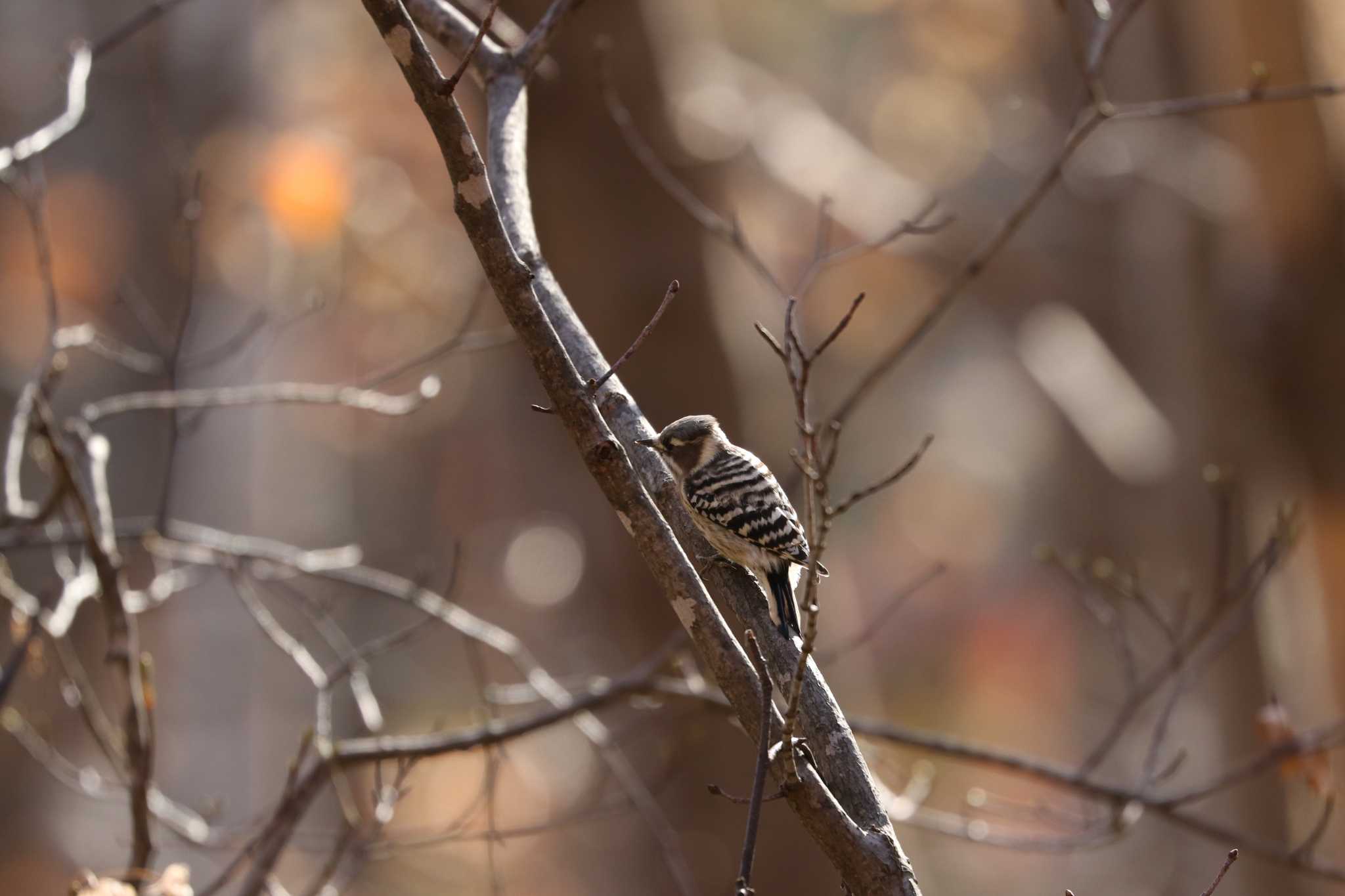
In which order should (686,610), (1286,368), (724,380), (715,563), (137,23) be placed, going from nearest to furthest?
(686,610) < (715,563) < (137,23) < (724,380) < (1286,368)

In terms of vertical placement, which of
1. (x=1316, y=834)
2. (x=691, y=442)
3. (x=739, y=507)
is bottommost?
(x=1316, y=834)

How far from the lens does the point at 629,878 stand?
261 inches

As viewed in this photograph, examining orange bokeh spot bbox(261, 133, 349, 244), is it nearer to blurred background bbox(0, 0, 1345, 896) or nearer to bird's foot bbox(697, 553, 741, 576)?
blurred background bbox(0, 0, 1345, 896)

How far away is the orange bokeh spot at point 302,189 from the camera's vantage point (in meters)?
14.3

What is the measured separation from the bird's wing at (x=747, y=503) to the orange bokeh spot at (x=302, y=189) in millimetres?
12707

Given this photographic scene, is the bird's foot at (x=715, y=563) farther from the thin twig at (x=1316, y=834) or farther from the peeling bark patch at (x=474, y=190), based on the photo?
the thin twig at (x=1316, y=834)

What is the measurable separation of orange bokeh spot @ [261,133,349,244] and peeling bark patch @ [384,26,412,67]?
13412 mm

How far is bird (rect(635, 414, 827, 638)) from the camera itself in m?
2.55

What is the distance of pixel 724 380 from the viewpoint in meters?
5.88

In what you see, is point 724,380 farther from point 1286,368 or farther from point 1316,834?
point 1316,834

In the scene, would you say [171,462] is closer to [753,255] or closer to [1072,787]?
[753,255]

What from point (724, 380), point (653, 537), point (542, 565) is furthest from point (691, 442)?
point (542, 565)

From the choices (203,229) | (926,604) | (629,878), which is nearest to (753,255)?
(629,878)

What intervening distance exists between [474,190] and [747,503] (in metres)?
1.14
